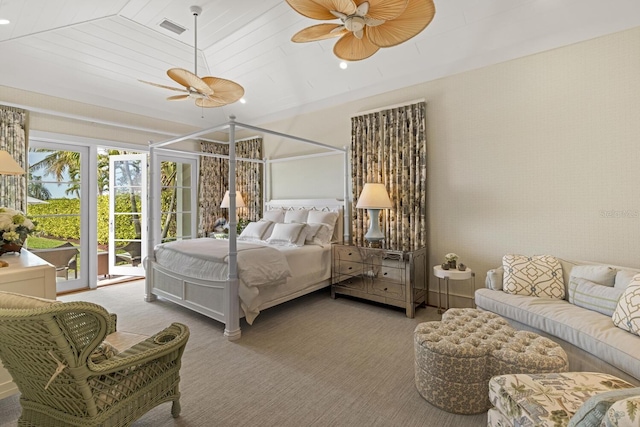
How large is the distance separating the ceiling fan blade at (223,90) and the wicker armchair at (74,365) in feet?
7.76

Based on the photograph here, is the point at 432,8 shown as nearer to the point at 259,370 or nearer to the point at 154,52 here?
the point at 259,370

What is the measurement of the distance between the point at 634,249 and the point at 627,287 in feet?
2.88

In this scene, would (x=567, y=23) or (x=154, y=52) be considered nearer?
(x=567, y=23)

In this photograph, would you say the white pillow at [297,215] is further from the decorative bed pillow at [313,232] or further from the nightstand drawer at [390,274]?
the nightstand drawer at [390,274]

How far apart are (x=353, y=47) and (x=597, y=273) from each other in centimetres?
268

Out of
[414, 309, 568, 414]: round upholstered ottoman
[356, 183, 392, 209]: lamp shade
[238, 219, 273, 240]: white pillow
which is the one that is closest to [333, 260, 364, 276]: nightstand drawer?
[356, 183, 392, 209]: lamp shade

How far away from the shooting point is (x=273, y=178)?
230 inches

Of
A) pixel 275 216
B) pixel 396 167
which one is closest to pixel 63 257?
pixel 275 216

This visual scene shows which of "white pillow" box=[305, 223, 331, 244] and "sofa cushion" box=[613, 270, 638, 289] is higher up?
"white pillow" box=[305, 223, 331, 244]

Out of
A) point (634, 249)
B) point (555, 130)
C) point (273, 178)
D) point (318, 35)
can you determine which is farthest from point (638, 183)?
point (273, 178)

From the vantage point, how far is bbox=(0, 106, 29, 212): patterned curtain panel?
12.7ft

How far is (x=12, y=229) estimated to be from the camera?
242 centimetres

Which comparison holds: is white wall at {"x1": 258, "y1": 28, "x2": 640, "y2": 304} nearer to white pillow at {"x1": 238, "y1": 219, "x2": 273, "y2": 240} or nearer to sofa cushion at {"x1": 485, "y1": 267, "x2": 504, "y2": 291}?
sofa cushion at {"x1": 485, "y1": 267, "x2": 504, "y2": 291}

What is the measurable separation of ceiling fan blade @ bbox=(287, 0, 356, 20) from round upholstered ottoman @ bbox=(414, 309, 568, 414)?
6.98ft
